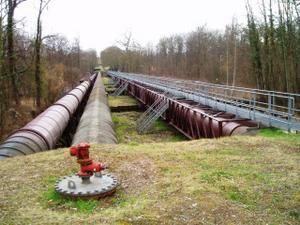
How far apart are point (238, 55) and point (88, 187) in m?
46.6

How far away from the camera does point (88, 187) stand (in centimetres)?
594

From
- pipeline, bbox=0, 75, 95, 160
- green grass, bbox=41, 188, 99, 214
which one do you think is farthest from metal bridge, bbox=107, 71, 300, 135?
green grass, bbox=41, 188, 99, 214

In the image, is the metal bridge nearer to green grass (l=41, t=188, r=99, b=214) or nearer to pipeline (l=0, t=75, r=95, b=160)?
pipeline (l=0, t=75, r=95, b=160)

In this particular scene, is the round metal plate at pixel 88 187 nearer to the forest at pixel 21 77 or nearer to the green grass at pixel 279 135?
the green grass at pixel 279 135

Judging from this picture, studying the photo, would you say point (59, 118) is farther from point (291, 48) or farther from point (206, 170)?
point (291, 48)

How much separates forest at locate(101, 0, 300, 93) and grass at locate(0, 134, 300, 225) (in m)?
22.6

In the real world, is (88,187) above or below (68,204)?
above

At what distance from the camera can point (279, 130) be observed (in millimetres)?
11586

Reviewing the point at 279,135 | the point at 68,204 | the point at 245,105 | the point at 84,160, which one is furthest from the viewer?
the point at 245,105

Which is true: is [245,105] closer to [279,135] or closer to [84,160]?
[279,135]

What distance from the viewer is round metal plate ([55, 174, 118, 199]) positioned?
573 cm

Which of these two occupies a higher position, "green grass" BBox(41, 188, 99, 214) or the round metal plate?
the round metal plate

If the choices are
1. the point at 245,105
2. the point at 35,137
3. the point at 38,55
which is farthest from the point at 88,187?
the point at 38,55

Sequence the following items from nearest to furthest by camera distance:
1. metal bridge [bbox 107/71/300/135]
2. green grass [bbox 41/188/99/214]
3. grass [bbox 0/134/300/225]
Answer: grass [bbox 0/134/300/225] < green grass [bbox 41/188/99/214] < metal bridge [bbox 107/71/300/135]
